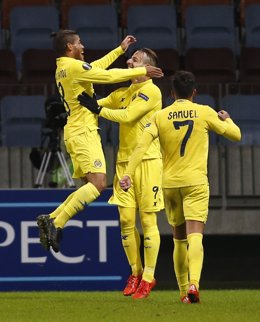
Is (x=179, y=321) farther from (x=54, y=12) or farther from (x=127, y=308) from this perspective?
(x=54, y=12)

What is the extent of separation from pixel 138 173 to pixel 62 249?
164 centimetres

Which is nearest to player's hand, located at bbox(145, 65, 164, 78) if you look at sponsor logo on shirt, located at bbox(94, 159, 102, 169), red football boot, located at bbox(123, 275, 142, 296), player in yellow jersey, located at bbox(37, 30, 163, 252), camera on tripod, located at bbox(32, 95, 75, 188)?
player in yellow jersey, located at bbox(37, 30, 163, 252)

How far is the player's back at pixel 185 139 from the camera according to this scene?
9.19 m

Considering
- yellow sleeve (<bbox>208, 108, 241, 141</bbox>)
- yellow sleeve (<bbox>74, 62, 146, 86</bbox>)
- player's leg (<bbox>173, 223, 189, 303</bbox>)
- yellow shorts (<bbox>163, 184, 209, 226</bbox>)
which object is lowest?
player's leg (<bbox>173, 223, 189, 303</bbox>)

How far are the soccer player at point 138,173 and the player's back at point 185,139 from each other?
964 millimetres

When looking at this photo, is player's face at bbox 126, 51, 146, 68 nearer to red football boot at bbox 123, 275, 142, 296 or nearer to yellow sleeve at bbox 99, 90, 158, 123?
yellow sleeve at bbox 99, 90, 158, 123

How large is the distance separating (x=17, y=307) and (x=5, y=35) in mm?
8163

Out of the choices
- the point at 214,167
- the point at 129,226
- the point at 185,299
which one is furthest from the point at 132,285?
the point at 214,167

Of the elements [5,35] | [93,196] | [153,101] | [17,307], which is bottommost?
[17,307]

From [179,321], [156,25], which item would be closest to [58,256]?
[179,321]

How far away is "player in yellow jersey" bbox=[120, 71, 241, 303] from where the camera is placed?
9.13m

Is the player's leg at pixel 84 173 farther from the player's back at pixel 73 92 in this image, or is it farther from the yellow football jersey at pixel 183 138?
the yellow football jersey at pixel 183 138

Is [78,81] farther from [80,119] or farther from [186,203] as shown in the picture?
[186,203]

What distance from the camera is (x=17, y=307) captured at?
31.4ft
